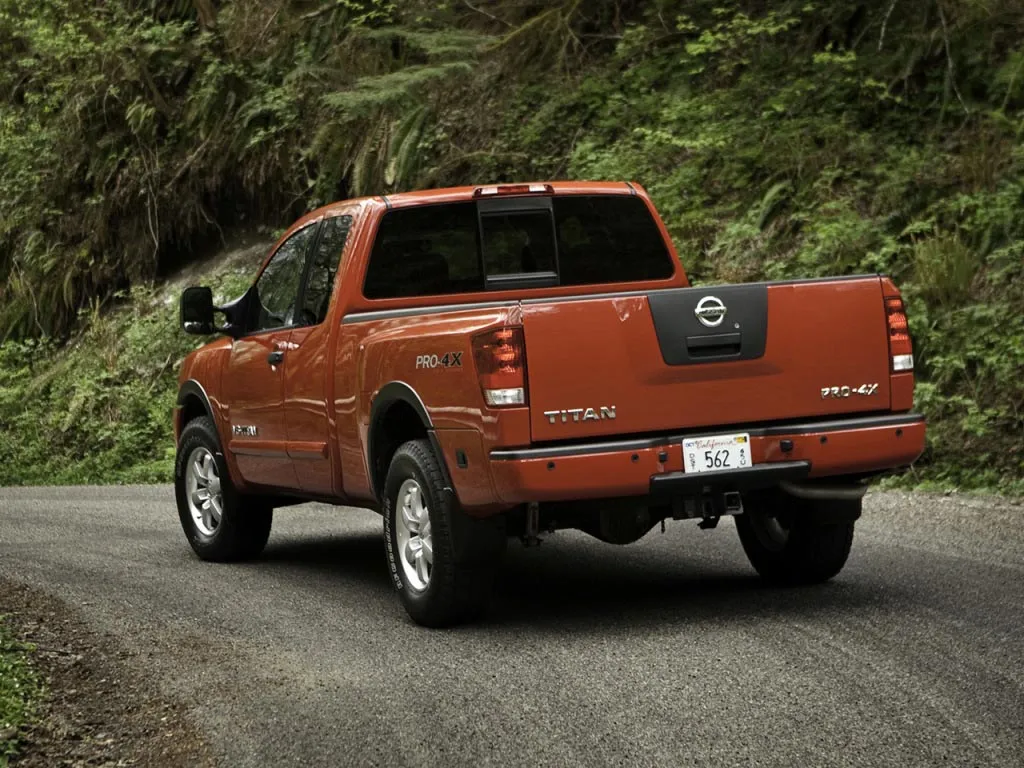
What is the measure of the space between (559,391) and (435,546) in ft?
3.26

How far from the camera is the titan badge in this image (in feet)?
21.9

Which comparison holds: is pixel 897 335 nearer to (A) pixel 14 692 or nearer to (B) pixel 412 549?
(B) pixel 412 549

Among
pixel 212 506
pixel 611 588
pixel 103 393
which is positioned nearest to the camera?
pixel 611 588

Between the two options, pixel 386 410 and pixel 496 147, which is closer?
pixel 386 410

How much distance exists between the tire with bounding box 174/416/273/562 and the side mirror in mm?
858

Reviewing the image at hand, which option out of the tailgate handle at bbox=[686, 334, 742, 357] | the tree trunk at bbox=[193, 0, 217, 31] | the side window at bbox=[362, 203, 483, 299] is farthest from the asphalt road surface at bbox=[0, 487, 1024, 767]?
the tree trunk at bbox=[193, 0, 217, 31]

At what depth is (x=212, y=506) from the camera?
10.2 m

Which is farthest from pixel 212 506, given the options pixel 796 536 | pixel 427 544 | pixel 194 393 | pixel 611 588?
pixel 796 536

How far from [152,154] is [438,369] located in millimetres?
19171

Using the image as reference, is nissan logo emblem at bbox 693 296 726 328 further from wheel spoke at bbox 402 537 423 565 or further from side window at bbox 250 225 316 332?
side window at bbox 250 225 316 332

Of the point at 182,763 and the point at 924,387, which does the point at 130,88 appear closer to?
the point at 924,387

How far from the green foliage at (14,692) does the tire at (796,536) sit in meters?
3.45

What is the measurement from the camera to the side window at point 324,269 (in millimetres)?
8531

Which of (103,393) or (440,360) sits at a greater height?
(440,360)
